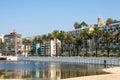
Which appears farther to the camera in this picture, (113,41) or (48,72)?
(113,41)

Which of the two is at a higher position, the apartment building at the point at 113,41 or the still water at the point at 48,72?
the apartment building at the point at 113,41

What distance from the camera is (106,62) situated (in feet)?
376

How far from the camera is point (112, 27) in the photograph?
191 meters

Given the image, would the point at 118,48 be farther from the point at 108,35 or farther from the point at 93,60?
the point at 93,60

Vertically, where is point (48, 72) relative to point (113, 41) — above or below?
below

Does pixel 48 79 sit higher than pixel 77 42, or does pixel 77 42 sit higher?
pixel 77 42

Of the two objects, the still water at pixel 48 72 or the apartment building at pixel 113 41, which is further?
the apartment building at pixel 113 41

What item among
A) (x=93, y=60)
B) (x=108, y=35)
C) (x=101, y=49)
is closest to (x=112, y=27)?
(x=101, y=49)

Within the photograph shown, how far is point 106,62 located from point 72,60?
133ft

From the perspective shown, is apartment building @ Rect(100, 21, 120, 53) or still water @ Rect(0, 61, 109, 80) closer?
still water @ Rect(0, 61, 109, 80)

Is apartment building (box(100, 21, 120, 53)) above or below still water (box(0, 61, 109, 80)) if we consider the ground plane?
above

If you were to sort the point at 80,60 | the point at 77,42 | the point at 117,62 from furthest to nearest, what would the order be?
the point at 77,42
the point at 80,60
the point at 117,62

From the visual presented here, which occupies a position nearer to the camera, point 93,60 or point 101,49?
point 93,60

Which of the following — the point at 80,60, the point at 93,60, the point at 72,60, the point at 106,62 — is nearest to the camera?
the point at 106,62
